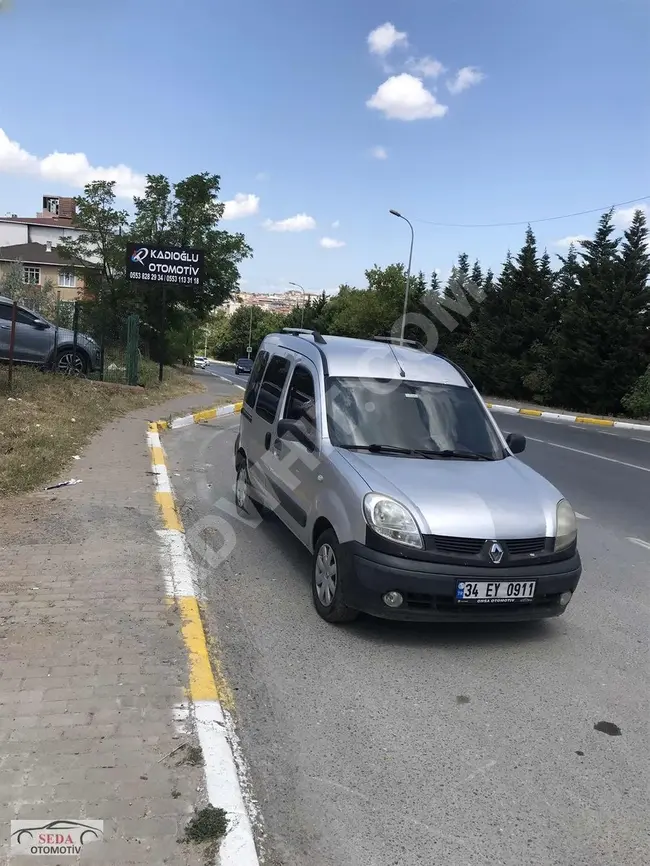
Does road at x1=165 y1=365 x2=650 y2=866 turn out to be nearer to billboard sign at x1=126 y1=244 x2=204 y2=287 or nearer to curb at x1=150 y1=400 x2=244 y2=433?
curb at x1=150 y1=400 x2=244 y2=433

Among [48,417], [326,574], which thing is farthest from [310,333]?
[48,417]

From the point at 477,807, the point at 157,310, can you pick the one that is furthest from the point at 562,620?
the point at 157,310

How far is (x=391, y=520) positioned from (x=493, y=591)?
0.73 meters

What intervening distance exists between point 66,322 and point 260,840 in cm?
1827

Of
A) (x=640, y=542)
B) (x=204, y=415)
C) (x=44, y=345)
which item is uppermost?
(x=44, y=345)

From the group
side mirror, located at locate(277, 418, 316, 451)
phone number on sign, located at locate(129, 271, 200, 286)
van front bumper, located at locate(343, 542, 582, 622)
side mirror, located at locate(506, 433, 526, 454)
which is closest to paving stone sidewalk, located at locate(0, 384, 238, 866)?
van front bumper, located at locate(343, 542, 582, 622)

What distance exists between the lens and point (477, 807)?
2.88 meters

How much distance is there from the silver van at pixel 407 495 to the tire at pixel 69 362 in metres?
11.3

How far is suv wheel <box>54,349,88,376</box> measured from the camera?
1617cm

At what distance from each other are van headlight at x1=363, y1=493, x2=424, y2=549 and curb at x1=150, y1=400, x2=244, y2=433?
29.9 feet

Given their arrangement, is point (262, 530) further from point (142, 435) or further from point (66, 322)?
point (66, 322)

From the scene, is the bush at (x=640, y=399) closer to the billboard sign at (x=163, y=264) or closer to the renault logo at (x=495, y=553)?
the billboard sign at (x=163, y=264)

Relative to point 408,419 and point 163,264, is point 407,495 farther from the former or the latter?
point 163,264

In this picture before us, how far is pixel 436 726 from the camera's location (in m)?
3.49
